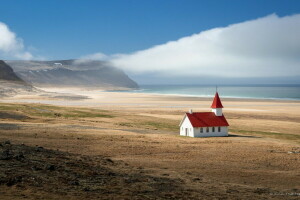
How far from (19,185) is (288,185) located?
14.7 metres

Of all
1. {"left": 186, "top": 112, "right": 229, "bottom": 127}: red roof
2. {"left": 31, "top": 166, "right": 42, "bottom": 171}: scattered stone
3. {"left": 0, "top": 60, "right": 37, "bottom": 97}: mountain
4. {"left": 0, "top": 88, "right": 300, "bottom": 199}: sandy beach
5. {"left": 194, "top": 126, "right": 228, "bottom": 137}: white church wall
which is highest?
{"left": 0, "top": 60, "right": 37, "bottom": 97}: mountain

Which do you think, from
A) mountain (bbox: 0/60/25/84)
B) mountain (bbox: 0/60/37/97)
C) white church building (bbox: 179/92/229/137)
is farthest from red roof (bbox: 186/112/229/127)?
mountain (bbox: 0/60/25/84)

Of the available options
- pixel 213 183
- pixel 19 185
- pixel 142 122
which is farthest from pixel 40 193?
pixel 142 122

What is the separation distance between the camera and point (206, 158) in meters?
28.2

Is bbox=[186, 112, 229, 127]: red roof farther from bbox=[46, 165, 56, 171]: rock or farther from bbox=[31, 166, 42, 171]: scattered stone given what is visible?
bbox=[31, 166, 42, 171]: scattered stone

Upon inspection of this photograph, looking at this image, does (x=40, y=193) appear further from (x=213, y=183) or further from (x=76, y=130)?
(x=76, y=130)

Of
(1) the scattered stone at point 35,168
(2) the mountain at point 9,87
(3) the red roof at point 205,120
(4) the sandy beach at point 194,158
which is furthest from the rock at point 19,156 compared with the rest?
(2) the mountain at point 9,87

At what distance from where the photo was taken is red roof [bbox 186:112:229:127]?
43156 millimetres

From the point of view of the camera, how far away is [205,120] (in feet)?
144

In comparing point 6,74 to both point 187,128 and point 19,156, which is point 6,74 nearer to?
point 187,128

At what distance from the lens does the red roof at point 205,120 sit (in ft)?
142

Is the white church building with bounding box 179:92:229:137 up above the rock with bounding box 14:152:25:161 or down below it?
above

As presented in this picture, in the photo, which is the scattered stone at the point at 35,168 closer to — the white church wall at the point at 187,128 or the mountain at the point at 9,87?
the white church wall at the point at 187,128

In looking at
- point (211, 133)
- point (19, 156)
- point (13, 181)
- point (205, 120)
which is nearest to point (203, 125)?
point (205, 120)
